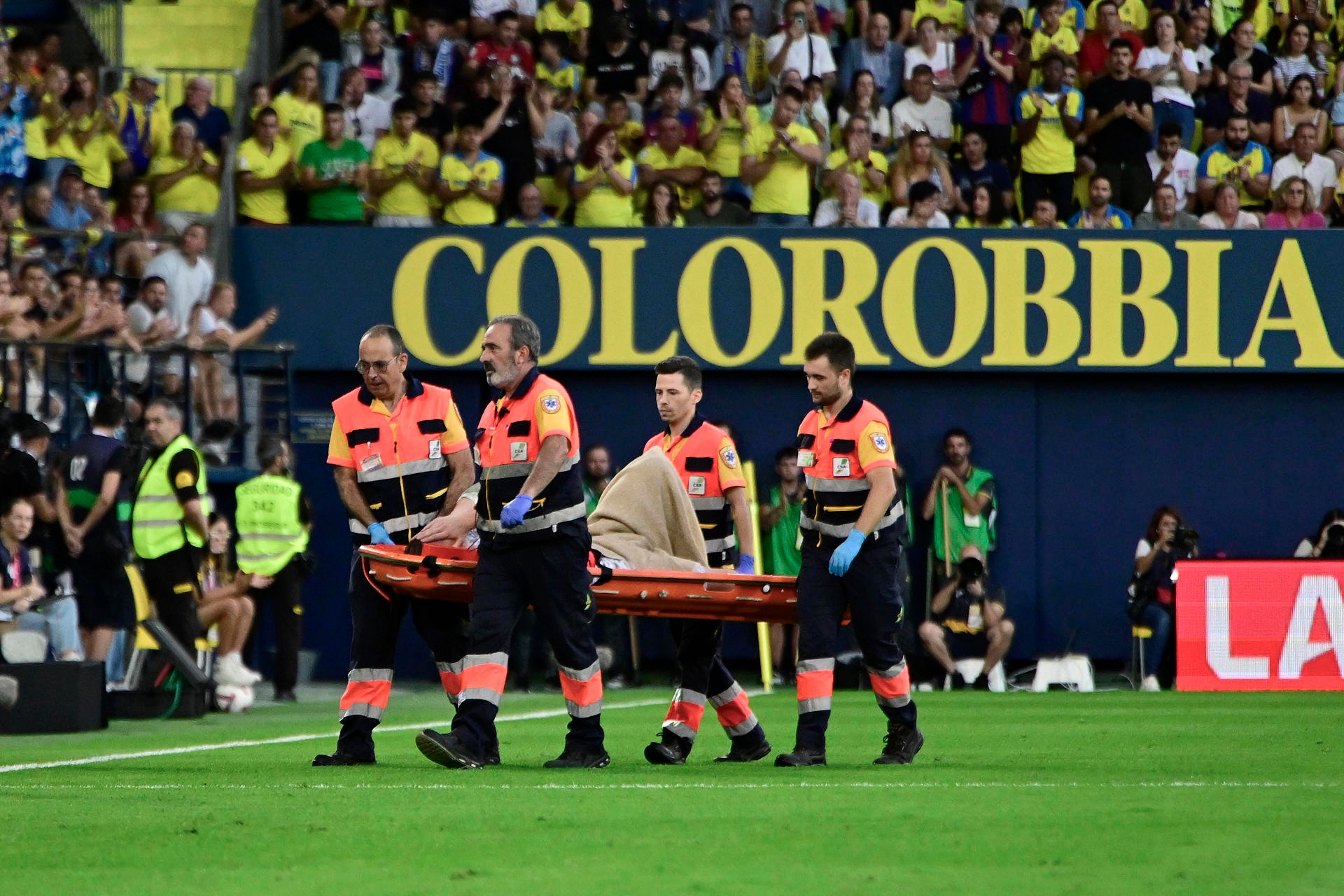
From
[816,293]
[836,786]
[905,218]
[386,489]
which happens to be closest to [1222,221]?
[905,218]

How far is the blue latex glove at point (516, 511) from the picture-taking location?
855cm

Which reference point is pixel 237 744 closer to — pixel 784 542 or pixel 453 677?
pixel 453 677

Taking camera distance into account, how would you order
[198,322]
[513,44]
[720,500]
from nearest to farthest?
[720,500] → [198,322] → [513,44]

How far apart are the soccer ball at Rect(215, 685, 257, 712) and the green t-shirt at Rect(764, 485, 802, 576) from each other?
5.89 m

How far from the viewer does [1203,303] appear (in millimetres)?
19047

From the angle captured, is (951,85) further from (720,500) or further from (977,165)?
(720,500)

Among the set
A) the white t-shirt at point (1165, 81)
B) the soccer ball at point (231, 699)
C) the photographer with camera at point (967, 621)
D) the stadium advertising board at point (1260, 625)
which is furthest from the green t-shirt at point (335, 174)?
the stadium advertising board at point (1260, 625)

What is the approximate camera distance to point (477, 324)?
19.1 metres

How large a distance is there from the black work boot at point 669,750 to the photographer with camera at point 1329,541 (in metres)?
9.70

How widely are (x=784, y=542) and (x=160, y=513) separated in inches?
275

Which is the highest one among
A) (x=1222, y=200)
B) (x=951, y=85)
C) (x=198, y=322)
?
(x=951, y=85)

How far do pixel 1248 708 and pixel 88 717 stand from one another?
323 inches

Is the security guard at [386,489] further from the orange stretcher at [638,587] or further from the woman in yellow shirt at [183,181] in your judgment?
the woman in yellow shirt at [183,181]

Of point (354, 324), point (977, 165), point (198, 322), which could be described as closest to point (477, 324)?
point (354, 324)
